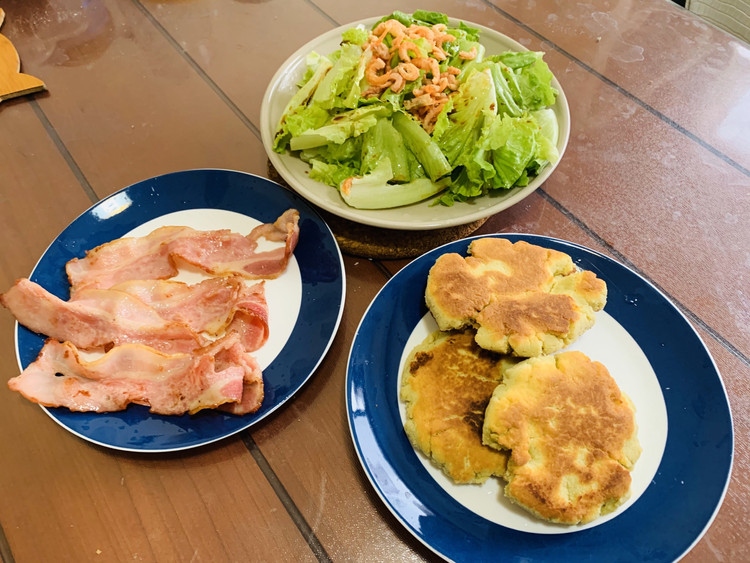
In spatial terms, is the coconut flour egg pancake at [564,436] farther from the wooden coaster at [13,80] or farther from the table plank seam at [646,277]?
the wooden coaster at [13,80]

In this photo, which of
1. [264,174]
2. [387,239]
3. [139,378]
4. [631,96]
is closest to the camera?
[139,378]

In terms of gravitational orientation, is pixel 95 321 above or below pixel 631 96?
below

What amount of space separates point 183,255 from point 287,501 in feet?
2.91

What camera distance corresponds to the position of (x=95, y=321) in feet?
5.39

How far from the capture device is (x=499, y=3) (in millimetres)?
2887

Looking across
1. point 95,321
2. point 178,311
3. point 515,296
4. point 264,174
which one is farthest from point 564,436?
point 264,174

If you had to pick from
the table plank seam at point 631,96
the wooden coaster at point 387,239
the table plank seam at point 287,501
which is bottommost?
the table plank seam at point 287,501

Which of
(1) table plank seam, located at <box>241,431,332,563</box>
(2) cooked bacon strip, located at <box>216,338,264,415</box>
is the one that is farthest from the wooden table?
(2) cooked bacon strip, located at <box>216,338,264,415</box>

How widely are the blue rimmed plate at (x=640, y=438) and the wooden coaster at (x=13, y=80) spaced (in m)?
2.18

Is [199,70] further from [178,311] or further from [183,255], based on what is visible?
[178,311]

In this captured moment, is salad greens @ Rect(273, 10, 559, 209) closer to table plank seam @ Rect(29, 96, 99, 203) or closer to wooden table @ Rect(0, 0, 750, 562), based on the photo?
wooden table @ Rect(0, 0, 750, 562)

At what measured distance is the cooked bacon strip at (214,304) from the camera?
1633 mm

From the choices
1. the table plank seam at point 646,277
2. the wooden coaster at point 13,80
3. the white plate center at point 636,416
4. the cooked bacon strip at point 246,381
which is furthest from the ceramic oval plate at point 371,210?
the wooden coaster at point 13,80

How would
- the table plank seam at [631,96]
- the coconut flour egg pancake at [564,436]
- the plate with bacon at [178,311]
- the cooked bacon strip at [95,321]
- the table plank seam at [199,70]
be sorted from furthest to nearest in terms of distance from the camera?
the table plank seam at [199,70], the table plank seam at [631,96], the cooked bacon strip at [95,321], the plate with bacon at [178,311], the coconut flour egg pancake at [564,436]
